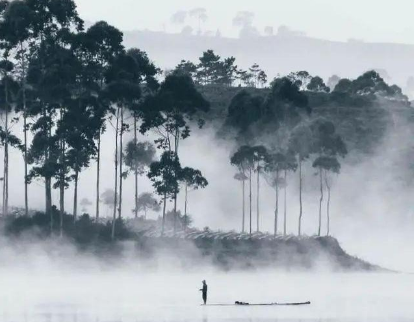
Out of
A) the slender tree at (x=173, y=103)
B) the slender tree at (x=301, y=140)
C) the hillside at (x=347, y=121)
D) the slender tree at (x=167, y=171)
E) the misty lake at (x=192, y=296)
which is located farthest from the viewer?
the hillside at (x=347, y=121)

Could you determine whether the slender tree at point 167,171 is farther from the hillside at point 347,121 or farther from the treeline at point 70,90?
the hillside at point 347,121

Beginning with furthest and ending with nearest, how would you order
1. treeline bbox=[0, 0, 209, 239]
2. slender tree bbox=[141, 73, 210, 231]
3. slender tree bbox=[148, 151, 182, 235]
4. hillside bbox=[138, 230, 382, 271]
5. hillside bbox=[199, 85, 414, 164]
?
hillside bbox=[199, 85, 414, 164], slender tree bbox=[141, 73, 210, 231], slender tree bbox=[148, 151, 182, 235], hillside bbox=[138, 230, 382, 271], treeline bbox=[0, 0, 209, 239]

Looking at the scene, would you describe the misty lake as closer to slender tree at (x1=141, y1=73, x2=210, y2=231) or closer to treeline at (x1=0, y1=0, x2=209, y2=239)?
treeline at (x1=0, y1=0, x2=209, y2=239)

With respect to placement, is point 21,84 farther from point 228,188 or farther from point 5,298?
point 228,188

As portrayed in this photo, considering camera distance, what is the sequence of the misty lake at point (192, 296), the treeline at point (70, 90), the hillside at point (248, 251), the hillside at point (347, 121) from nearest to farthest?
the misty lake at point (192, 296)
the treeline at point (70, 90)
the hillside at point (248, 251)
the hillside at point (347, 121)

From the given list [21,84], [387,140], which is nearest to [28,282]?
[21,84]

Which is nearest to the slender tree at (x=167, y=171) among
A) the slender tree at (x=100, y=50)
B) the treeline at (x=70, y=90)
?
the treeline at (x=70, y=90)

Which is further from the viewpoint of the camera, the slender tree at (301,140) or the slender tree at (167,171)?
the slender tree at (301,140)

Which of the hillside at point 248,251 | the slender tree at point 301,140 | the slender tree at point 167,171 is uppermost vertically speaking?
the slender tree at point 301,140

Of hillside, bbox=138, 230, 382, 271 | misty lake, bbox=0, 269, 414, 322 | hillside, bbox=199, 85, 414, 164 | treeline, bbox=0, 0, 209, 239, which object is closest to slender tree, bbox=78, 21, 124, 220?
treeline, bbox=0, 0, 209, 239

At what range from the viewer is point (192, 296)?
84438 millimetres

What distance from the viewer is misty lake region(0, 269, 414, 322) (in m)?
67.6

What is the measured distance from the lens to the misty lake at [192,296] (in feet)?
222

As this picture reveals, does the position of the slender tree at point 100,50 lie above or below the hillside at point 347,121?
above
